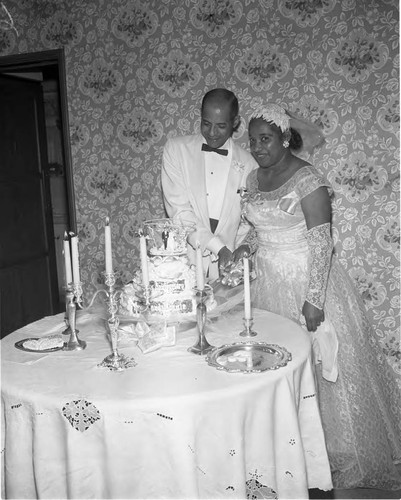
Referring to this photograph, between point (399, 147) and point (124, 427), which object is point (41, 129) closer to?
point (399, 147)

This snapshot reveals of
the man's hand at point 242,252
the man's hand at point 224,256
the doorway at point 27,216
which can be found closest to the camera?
the man's hand at point 242,252

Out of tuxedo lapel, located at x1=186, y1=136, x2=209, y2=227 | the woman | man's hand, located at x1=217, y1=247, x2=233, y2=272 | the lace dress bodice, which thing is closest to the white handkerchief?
the woman

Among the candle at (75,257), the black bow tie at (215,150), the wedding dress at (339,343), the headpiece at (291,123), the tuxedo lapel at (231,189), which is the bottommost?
the wedding dress at (339,343)

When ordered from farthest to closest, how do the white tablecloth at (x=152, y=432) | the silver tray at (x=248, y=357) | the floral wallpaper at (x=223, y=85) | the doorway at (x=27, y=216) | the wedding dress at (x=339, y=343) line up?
the doorway at (x=27, y=216), the floral wallpaper at (x=223, y=85), the wedding dress at (x=339, y=343), the silver tray at (x=248, y=357), the white tablecloth at (x=152, y=432)

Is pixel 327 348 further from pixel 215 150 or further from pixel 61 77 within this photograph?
pixel 61 77

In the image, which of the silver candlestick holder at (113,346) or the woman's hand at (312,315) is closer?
the silver candlestick holder at (113,346)

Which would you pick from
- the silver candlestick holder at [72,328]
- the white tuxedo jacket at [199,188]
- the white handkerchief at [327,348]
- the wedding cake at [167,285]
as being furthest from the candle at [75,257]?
the white tuxedo jacket at [199,188]

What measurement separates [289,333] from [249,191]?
1.08 m

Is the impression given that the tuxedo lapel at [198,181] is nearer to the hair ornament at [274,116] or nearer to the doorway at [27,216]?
the hair ornament at [274,116]

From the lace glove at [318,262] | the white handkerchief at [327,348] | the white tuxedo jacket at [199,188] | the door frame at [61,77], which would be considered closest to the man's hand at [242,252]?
the white tuxedo jacket at [199,188]

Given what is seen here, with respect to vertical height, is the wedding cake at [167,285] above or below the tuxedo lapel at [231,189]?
below

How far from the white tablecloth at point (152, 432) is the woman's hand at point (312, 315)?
0.70 m

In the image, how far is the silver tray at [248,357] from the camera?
5.81 ft

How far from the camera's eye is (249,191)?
9.91ft
